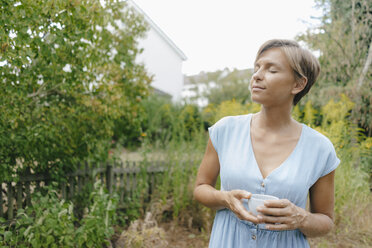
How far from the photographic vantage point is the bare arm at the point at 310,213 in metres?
1.11

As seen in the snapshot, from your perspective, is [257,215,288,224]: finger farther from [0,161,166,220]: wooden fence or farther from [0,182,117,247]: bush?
[0,161,166,220]: wooden fence

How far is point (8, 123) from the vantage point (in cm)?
254

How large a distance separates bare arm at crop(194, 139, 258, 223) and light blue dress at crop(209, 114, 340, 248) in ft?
0.18

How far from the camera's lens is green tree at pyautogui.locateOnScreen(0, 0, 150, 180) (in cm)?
219

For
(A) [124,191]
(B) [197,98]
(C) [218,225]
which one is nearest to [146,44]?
(B) [197,98]

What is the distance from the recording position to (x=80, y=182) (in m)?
3.95

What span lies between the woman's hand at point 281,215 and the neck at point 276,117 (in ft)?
1.28

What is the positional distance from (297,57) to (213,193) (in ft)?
2.30

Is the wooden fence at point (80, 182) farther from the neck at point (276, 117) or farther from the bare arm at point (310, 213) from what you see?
the bare arm at point (310, 213)

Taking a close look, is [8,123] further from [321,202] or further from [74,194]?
[321,202]

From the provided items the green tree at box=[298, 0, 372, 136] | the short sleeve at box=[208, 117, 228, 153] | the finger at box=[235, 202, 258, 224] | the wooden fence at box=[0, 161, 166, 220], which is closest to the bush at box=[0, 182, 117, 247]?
the wooden fence at box=[0, 161, 166, 220]

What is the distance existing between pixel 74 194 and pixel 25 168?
0.77 metres

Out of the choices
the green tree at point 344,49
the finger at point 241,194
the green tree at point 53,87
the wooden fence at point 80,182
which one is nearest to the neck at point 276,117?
the finger at point 241,194

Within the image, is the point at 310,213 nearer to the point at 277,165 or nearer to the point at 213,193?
the point at 277,165
